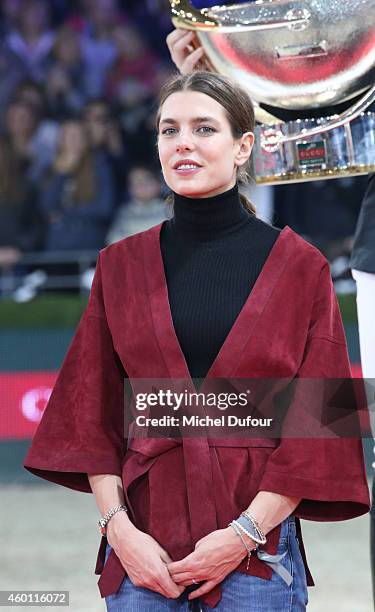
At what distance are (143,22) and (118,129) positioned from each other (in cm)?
98

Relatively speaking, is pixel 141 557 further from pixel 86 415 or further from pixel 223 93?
pixel 223 93

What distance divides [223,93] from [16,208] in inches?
187

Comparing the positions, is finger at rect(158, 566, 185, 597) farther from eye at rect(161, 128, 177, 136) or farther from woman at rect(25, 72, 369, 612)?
eye at rect(161, 128, 177, 136)

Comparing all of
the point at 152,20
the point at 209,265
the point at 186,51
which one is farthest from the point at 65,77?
the point at 209,265

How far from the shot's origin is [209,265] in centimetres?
198

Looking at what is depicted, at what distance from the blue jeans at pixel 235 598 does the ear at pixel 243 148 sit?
71cm

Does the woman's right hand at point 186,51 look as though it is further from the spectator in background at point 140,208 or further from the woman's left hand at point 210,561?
the spectator in background at point 140,208

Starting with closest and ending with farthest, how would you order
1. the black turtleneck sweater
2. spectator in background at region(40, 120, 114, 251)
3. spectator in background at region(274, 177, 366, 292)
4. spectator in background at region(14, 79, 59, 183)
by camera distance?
the black turtleneck sweater, spectator in background at region(274, 177, 366, 292), spectator in background at region(40, 120, 114, 251), spectator in background at region(14, 79, 59, 183)

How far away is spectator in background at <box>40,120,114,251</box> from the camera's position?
6371 mm

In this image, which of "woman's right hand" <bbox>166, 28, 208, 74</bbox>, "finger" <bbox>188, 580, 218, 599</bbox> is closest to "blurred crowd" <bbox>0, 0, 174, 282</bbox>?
"woman's right hand" <bbox>166, 28, 208, 74</bbox>

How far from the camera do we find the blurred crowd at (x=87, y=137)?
605 centimetres

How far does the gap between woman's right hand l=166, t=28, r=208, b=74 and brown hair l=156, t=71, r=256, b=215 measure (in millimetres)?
433

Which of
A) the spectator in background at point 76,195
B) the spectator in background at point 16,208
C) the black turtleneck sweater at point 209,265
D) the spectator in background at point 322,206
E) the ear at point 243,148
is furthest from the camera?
the spectator in background at point 16,208

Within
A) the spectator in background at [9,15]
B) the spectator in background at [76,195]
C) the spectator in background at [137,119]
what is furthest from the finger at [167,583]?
the spectator in background at [9,15]
